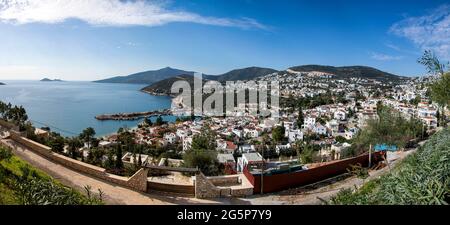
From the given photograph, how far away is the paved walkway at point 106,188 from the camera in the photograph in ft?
16.4

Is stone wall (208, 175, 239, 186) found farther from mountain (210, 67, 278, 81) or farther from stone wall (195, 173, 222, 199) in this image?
mountain (210, 67, 278, 81)

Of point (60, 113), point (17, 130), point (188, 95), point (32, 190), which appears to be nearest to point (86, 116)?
point (60, 113)

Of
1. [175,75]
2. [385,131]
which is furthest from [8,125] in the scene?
[175,75]

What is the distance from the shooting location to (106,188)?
5.45 m

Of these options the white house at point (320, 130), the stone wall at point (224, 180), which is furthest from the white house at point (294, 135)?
the stone wall at point (224, 180)

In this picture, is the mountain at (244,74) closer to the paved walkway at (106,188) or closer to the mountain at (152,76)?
the mountain at (152,76)

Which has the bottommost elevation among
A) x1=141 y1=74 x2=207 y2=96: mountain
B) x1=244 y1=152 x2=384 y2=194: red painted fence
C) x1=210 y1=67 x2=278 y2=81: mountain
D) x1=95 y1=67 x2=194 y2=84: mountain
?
x1=244 y1=152 x2=384 y2=194: red painted fence

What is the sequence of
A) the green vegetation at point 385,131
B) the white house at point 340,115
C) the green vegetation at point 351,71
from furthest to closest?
the green vegetation at point 351,71, the white house at point 340,115, the green vegetation at point 385,131

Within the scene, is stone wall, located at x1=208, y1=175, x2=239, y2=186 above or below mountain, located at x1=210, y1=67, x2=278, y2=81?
below

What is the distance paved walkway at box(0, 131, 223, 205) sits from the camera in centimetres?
499

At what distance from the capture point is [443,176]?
1.89 meters

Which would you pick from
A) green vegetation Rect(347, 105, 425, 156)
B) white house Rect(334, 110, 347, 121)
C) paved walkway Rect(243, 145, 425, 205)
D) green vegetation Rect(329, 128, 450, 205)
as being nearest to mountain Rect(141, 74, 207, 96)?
white house Rect(334, 110, 347, 121)

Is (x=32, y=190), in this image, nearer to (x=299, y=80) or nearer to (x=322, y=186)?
(x=322, y=186)
